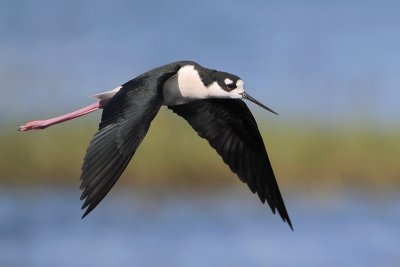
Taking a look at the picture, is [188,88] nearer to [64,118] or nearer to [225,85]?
[225,85]

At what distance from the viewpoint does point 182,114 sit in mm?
7863

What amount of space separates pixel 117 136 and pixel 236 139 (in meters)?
1.50

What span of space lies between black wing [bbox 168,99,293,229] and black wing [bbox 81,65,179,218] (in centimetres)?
93

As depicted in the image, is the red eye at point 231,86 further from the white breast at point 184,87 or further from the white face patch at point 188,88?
the white breast at point 184,87

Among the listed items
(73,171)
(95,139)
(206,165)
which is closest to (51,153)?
(73,171)

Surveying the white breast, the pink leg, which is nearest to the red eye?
the white breast

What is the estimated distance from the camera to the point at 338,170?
466 inches

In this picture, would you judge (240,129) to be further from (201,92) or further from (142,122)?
(142,122)

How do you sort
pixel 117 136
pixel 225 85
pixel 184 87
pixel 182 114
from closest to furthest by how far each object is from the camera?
1. pixel 117 136
2. pixel 184 87
3. pixel 225 85
4. pixel 182 114

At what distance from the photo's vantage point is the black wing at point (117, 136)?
6.36 metres

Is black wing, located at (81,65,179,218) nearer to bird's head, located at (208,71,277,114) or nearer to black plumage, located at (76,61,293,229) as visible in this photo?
black plumage, located at (76,61,293,229)

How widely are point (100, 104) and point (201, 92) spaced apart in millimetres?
720

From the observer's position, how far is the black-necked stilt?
21.1 ft

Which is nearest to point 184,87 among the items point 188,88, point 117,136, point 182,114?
point 188,88
